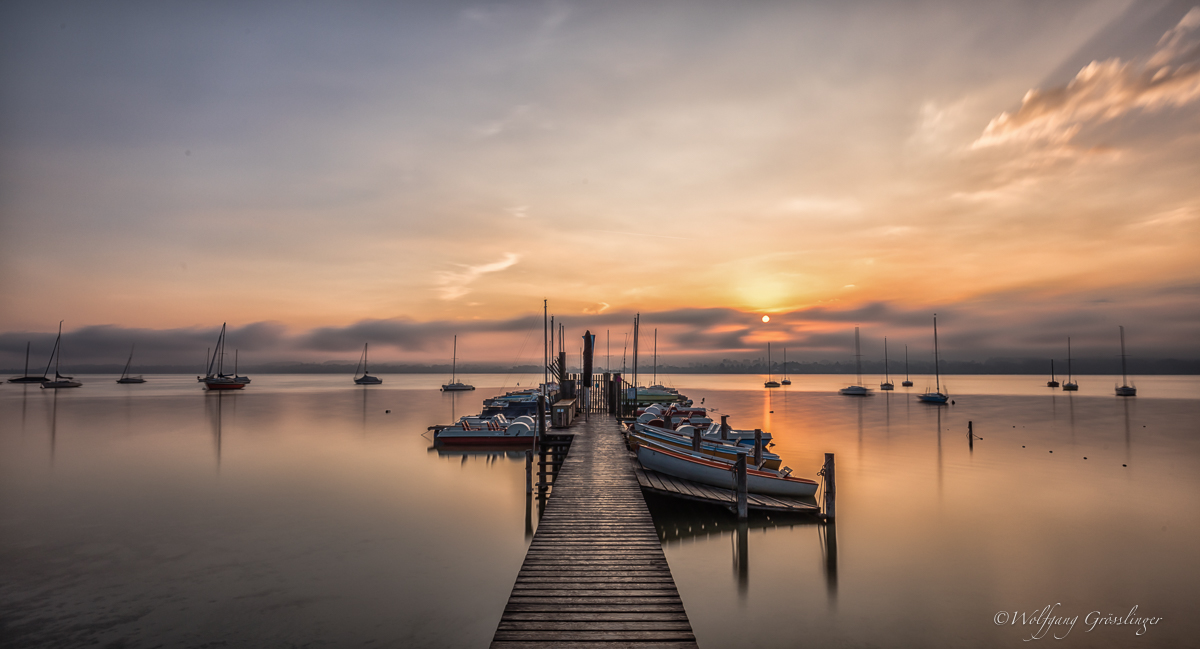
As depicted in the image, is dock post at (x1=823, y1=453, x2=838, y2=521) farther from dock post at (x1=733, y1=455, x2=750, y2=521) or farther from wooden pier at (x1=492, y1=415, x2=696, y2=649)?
wooden pier at (x1=492, y1=415, x2=696, y2=649)

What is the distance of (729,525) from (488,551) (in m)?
7.04

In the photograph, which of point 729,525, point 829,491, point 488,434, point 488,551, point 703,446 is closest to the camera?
point 488,551

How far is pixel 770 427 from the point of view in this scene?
47.2m

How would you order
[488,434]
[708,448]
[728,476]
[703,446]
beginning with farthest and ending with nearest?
1. [488,434]
2. [703,446]
3. [708,448]
4. [728,476]

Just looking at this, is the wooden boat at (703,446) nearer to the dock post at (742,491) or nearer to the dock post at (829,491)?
the dock post at (742,491)

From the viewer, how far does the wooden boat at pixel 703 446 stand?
20797 millimetres

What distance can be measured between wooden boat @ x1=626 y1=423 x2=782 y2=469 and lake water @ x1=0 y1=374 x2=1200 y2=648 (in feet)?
10.5

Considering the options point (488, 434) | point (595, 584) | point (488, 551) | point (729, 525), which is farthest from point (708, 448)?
point (595, 584)

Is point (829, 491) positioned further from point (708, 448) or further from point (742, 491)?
point (708, 448)

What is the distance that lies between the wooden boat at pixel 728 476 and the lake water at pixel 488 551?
1039 mm

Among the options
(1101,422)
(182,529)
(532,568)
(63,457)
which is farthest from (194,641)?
(1101,422)

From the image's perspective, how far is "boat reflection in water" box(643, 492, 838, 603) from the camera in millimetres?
14469

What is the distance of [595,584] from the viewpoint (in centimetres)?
764

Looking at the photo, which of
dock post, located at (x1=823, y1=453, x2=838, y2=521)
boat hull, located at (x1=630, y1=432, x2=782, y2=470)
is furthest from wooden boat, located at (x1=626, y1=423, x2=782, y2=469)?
dock post, located at (x1=823, y1=453, x2=838, y2=521)
